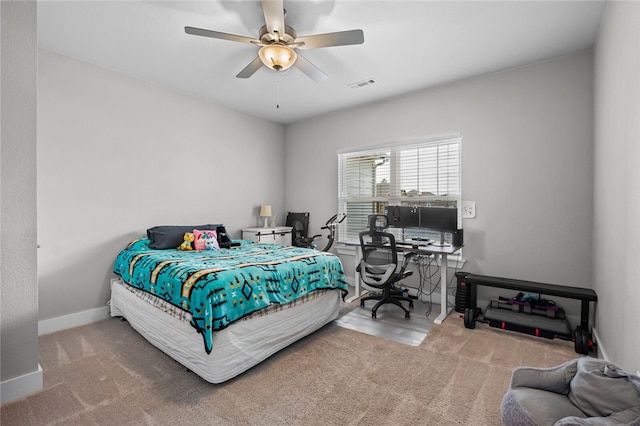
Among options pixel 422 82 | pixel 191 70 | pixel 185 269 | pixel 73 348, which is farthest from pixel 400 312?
pixel 191 70

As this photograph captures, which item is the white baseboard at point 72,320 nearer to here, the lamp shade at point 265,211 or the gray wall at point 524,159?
the lamp shade at point 265,211

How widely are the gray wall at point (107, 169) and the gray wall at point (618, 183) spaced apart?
172 inches

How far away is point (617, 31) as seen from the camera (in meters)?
1.98

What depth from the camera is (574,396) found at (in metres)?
1.43

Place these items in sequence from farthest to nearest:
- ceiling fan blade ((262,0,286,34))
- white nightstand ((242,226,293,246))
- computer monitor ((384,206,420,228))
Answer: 1. white nightstand ((242,226,293,246))
2. computer monitor ((384,206,420,228))
3. ceiling fan blade ((262,0,286,34))

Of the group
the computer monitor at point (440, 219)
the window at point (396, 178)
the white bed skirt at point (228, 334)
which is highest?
the window at point (396, 178)

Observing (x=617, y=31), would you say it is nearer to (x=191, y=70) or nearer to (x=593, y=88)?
(x=593, y=88)

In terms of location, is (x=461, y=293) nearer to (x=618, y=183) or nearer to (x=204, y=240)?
(x=618, y=183)

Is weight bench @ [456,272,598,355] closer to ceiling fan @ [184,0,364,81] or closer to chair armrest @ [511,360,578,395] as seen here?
chair armrest @ [511,360,578,395]

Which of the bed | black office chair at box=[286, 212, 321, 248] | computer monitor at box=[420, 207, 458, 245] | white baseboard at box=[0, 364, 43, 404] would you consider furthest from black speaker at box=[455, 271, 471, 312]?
white baseboard at box=[0, 364, 43, 404]

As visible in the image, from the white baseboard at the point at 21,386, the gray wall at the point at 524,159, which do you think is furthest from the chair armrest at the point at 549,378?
the white baseboard at the point at 21,386

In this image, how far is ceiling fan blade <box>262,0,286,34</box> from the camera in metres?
1.95

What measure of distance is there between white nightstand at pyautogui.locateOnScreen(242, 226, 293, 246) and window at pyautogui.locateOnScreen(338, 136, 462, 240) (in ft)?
3.16

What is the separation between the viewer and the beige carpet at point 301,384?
1.75 meters
